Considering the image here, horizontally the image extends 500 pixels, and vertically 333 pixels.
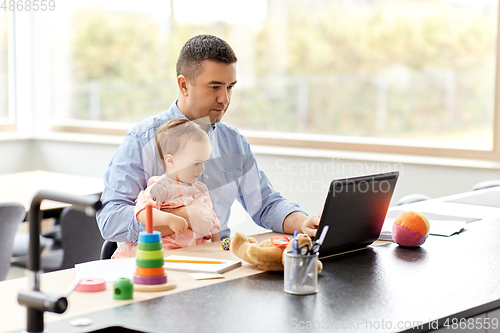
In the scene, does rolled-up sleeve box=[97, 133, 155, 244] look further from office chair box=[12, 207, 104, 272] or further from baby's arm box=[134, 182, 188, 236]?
office chair box=[12, 207, 104, 272]

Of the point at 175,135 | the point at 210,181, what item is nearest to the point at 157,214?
the point at 175,135

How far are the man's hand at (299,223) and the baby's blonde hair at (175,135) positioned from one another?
372 millimetres

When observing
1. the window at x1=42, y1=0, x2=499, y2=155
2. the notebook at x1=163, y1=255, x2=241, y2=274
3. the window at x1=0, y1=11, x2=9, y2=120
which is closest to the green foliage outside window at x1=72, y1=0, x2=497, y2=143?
the window at x1=42, y1=0, x2=499, y2=155

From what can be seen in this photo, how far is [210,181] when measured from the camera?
1955 millimetres

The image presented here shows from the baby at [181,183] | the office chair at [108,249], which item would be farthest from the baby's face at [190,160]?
the office chair at [108,249]

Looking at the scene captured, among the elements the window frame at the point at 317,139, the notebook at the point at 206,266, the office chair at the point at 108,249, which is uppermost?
the window frame at the point at 317,139

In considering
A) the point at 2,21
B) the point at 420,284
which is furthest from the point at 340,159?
the point at 2,21

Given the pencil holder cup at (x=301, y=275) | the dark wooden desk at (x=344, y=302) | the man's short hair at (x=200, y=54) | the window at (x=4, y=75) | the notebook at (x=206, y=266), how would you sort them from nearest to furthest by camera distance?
the dark wooden desk at (x=344, y=302), the pencil holder cup at (x=301, y=275), the notebook at (x=206, y=266), the man's short hair at (x=200, y=54), the window at (x=4, y=75)

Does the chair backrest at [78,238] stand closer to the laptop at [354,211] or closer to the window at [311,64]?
the laptop at [354,211]

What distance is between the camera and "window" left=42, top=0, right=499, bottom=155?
3.47 metres

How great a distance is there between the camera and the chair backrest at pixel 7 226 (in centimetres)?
233

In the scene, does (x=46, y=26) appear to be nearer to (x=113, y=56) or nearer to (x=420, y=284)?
(x=113, y=56)

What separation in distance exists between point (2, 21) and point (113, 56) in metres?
0.97

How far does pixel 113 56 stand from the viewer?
15.4 ft
